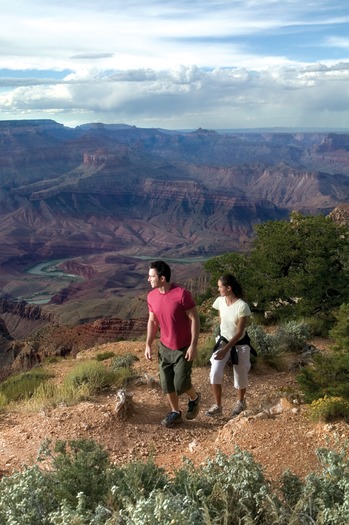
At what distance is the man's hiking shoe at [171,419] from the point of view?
6.09 m

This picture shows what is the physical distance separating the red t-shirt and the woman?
1.96 feet

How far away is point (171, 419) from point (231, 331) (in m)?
1.31

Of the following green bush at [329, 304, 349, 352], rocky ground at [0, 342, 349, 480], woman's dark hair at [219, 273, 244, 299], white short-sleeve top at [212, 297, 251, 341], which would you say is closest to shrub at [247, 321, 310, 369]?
rocky ground at [0, 342, 349, 480]

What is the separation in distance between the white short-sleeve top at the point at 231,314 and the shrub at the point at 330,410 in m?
1.35

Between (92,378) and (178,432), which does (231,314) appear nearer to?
(178,432)

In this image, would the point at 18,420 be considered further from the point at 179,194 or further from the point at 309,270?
the point at 179,194

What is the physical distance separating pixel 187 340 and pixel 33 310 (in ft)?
190

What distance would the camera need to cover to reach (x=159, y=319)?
585 cm

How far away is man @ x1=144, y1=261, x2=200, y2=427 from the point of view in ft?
18.5

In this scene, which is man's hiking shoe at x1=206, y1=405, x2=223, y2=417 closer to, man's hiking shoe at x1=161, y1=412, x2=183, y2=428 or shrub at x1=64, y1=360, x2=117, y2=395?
man's hiking shoe at x1=161, y1=412, x2=183, y2=428

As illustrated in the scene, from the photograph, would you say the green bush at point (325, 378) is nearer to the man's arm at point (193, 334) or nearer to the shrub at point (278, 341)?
the man's arm at point (193, 334)

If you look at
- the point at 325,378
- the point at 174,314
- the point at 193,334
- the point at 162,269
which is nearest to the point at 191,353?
the point at 193,334

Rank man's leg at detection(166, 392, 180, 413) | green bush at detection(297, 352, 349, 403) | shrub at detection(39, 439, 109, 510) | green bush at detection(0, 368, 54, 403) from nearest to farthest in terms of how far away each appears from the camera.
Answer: shrub at detection(39, 439, 109, 510)
green bush at detection(297, 352, 349, 403)
man's leg at detection(166, 392, 180, 413)
green bush at detection(0, 368, 54, 403)

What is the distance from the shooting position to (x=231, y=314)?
6.16 meters
